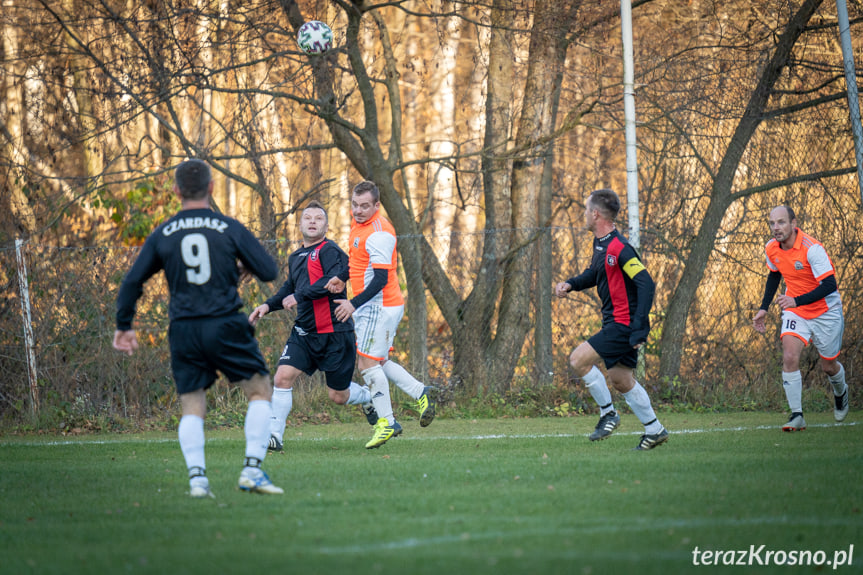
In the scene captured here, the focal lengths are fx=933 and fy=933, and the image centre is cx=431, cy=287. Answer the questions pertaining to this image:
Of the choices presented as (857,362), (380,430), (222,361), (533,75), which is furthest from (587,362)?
(533,75)

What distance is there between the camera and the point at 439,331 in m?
13.1

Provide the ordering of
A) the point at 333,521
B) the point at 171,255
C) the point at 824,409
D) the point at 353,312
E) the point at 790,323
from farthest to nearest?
1. the point at 824,409
2. the point at 790,323
3. the point at 353,312
4. the point at 171,255
5. the point at 333,521

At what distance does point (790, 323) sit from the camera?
899 centimetres

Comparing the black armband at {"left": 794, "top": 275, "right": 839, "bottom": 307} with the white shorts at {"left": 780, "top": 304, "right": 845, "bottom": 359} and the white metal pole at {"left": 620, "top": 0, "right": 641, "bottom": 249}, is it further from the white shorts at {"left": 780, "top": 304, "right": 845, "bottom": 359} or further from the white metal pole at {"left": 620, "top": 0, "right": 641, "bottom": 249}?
the white metal pole at {"left": 620, "top": 0, "right": 641, "bottom": 249}

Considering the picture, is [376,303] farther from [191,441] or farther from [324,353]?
[191,441]

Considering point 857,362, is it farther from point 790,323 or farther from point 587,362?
point 587,362

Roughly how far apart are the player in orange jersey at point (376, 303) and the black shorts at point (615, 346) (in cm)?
177

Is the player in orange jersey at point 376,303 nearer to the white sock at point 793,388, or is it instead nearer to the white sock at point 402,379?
the white sock at point 402,379

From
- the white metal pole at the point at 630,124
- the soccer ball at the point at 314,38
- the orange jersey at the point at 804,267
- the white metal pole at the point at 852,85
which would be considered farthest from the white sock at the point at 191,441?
the white metal pole at the point at 852,85

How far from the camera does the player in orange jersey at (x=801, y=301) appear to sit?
884cm

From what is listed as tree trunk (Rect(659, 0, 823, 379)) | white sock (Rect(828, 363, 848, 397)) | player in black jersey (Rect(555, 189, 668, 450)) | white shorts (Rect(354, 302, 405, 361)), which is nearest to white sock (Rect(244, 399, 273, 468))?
white shorts (Rect(354, 302, 405, 361))

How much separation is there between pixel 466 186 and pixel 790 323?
8148 millimetres

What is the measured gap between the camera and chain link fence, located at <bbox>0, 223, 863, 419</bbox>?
1045 cm

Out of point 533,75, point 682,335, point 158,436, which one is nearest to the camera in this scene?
point 158,436
